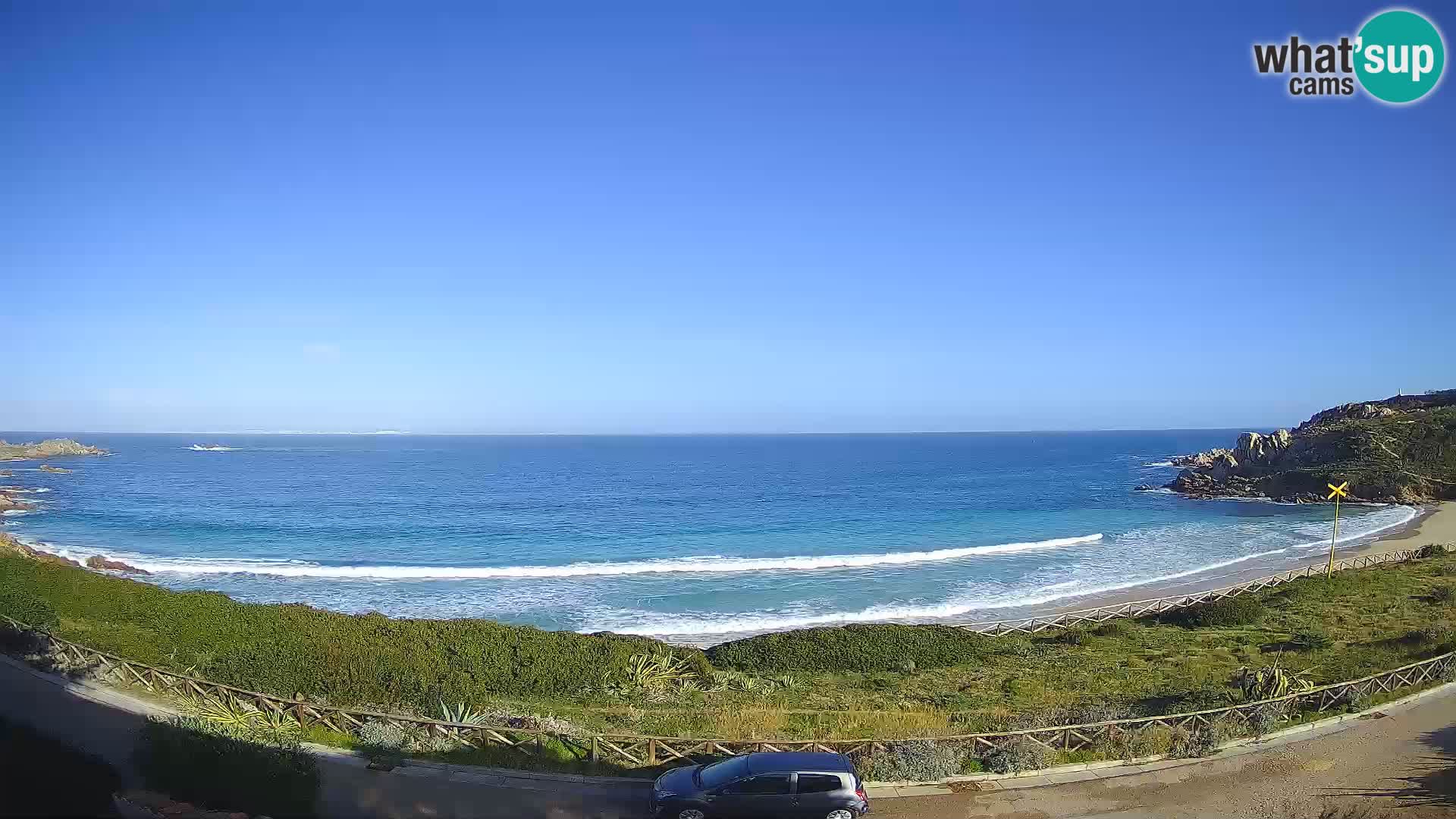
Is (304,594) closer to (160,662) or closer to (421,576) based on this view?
(421,576)

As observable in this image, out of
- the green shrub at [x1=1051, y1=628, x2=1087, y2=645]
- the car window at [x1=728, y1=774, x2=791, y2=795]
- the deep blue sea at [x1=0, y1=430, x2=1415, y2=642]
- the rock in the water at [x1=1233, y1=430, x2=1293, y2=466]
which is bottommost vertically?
the deep blue sea at [x1=0, y1=430, x2=1415, y2=642]

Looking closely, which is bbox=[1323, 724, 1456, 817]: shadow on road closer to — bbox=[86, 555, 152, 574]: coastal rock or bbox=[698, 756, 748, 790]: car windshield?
bbox=[698, 756, 748, 790]: car windshield

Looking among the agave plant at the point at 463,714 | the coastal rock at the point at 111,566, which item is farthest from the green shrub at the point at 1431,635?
the coastal rock at the point at 111,566

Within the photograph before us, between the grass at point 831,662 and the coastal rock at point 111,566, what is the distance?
47.3ft

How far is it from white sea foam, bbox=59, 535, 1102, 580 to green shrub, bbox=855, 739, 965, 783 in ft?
104

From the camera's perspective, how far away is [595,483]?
336 feet

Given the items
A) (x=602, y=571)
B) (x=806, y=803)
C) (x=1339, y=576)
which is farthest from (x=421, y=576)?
(x=1339, y=576)

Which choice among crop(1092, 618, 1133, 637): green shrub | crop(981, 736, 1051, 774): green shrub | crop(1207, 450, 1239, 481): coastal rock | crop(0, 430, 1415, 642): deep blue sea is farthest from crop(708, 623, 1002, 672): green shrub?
crop(1207, 450, 1239, 481): coastal rock

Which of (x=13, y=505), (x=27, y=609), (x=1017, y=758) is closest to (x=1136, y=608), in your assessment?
(x=1017, y=758)

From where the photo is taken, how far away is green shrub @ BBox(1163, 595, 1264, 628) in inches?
1197

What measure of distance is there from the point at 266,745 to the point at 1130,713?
55.7 ft

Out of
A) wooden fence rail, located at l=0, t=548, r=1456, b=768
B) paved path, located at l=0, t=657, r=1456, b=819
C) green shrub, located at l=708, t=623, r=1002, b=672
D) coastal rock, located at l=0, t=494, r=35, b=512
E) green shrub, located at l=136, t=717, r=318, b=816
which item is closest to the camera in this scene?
green shrub, located at l=136, t=717, r=318, b=816

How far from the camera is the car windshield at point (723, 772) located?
12.5m

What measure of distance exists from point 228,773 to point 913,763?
11026 millimetres
